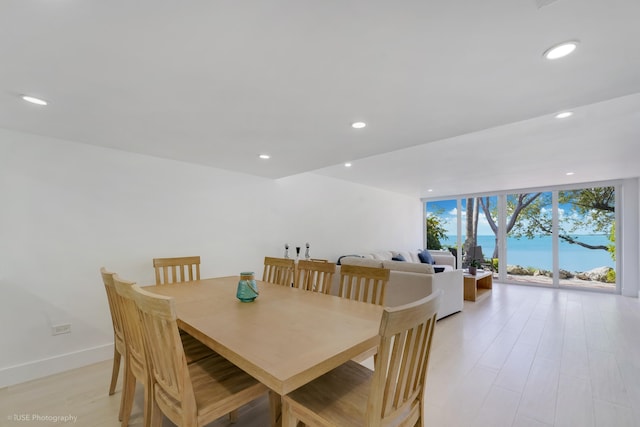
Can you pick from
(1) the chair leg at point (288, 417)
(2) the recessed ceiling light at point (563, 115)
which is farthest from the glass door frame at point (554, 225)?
(1) the chair leg at point (288, 417)

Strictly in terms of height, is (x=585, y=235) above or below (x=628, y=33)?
below

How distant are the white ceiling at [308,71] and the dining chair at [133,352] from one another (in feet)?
3.88

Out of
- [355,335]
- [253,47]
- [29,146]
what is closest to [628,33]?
[253,47]

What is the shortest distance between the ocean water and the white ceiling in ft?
14.9

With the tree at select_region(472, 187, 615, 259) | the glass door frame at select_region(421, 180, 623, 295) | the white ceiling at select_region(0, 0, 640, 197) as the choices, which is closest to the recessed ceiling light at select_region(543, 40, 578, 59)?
the white ceiling at select_region(0, 0, 640, 197)

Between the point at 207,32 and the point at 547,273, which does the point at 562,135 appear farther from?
the point at 547,273

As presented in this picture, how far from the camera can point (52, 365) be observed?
8.07 ft

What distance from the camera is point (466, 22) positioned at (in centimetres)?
114

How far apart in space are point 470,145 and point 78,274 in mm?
4493

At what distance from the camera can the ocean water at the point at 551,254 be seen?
5992 millimetres

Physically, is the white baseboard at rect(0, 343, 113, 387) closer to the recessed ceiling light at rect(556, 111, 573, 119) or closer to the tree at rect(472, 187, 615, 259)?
the recessed ceiling light at rect(556, 111, 573, 119)

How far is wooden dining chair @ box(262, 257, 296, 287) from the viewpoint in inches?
103

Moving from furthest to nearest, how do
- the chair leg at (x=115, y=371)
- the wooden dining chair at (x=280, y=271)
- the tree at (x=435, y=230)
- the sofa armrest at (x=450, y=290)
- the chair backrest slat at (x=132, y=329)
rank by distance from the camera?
the tree at (x=435, y=230) < the sofa armrest at (x=450, y=290) < the wooden dining chair at (x=280, y=271) < the chair leg at (x=115, y=371) < the chair backrest slat at (x=132, y=329)

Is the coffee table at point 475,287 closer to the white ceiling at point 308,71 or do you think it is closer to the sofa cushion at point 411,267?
the sofa cushion at point 411,267
